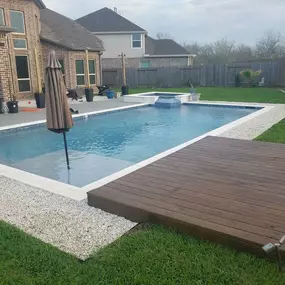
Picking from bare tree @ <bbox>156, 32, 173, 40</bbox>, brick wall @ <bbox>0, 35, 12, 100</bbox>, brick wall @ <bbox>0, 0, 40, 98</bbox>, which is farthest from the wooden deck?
bare tree @ <bbox>156, 32, 173, 40</bbox>

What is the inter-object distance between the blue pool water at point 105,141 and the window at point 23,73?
599 centimetres

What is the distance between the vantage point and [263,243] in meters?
2.47

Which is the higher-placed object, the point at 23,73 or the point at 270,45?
the point at 270,45

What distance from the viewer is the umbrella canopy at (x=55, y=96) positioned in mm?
5035

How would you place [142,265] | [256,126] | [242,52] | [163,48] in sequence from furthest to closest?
[242,52] → [163,48] → [256,126] → [142,265]

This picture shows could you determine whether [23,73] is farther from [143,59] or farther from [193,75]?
[143,59]

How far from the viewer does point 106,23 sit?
27188mm

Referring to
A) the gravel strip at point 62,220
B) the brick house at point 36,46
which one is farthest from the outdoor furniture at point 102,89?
the gravel strip at point 62,220

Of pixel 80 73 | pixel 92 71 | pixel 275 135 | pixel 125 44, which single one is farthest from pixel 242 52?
pixel 275 135

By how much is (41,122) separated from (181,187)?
22.7 feet

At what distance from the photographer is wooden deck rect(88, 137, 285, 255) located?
273 centimetres

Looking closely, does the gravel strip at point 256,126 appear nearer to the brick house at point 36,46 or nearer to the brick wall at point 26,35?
the brick house at point 36,46

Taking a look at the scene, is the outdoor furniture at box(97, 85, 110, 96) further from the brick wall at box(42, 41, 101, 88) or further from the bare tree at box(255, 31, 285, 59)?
the bare tree at box(255, 31, 285, 59)

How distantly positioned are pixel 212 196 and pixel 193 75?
2028 cm
